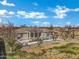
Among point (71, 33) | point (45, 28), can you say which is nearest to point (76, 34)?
point (71, 33)

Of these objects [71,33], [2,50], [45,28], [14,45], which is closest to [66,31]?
[71,33]

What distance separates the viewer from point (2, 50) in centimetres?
311

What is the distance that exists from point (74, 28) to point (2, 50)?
38.3 m

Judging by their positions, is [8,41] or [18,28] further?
[18,28]

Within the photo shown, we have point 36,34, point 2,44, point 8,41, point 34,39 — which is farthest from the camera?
point 36,34

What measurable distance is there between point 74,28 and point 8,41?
22.1 m

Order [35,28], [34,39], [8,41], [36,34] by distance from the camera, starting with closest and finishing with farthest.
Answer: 1. [8,41]
2. [34,39]
3. [36,34]
4. [35,28]

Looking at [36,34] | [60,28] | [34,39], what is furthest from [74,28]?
[34,39]

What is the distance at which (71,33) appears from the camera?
125ft

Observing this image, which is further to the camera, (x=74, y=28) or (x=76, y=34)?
(x=74, y=28)

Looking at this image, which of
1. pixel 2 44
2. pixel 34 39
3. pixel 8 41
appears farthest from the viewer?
pixel 34 39

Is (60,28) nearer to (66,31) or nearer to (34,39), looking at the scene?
(66,31)

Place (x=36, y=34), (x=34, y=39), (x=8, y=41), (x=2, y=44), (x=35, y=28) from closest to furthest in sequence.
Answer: (x=2, y=44) < (x=8, y=41) < (x=34, y=39) < (x=36, y=34) < (x=35, y=28)

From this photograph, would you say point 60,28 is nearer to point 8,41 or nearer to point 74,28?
point 74,28
